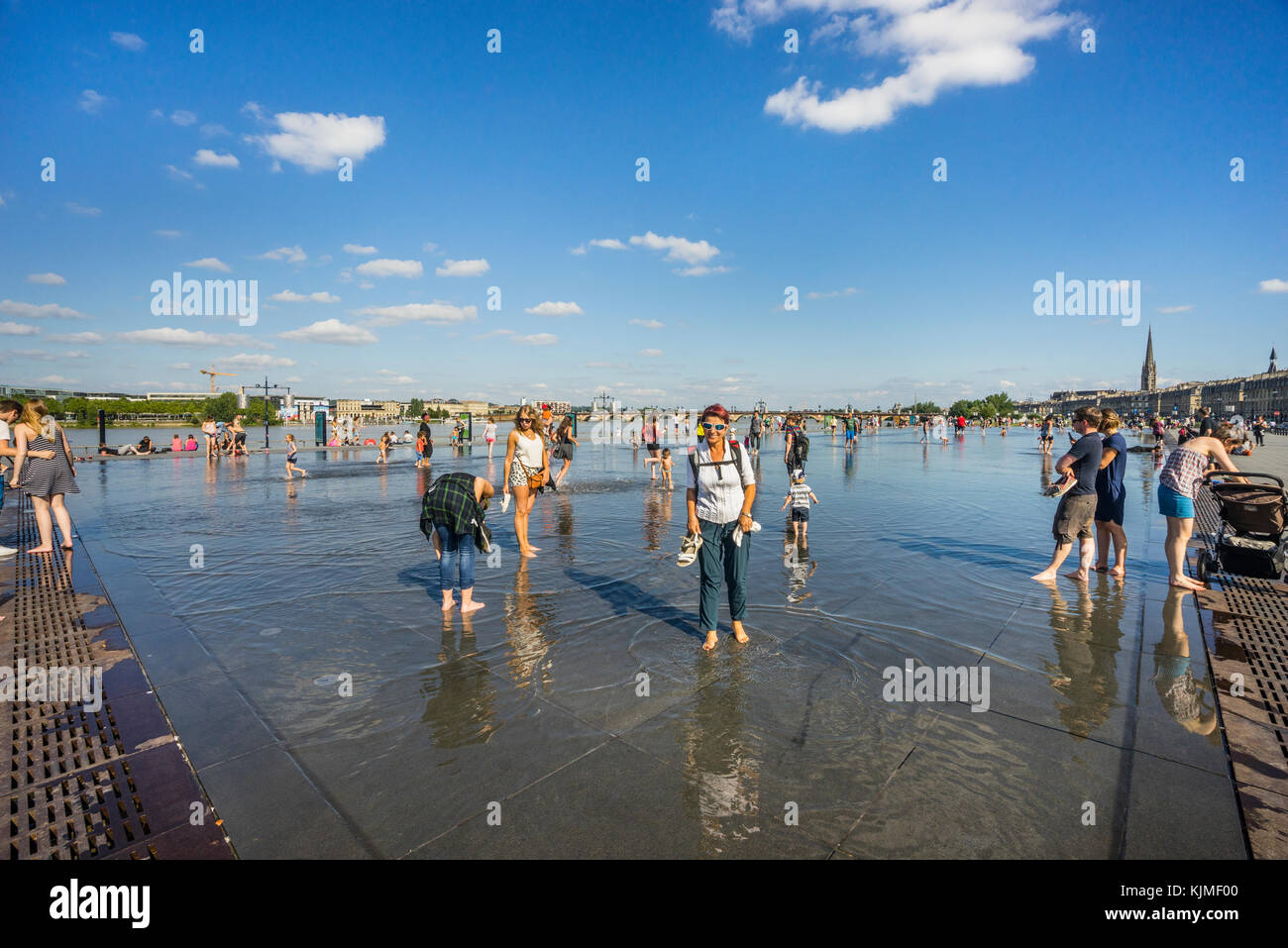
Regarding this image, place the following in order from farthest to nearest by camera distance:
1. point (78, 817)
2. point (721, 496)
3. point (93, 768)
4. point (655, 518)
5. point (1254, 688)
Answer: point (655, 518) < point (721, 496) < point (1254, 688) < point (93, 768) < point (78, 817)

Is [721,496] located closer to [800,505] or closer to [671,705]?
[671,705]

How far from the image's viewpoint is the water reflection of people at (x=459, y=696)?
11.4ft

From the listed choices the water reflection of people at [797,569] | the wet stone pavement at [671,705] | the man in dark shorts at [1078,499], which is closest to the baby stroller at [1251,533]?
the wet stone pavement at [671,705]

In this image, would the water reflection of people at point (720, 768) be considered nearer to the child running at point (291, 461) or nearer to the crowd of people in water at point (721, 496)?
the crowd of people in water at point (721, 496)

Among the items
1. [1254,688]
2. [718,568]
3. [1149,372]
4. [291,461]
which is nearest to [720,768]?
[718,568]

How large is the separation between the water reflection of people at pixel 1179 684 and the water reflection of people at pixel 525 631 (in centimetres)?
402

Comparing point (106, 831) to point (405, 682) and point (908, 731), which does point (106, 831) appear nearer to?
point (405, 682)

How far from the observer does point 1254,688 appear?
3.91 meters

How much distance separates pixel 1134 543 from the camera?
28.1ft

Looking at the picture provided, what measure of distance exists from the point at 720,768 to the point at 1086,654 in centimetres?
337

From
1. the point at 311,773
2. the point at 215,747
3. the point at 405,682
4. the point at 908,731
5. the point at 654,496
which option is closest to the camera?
the point at 311,773
